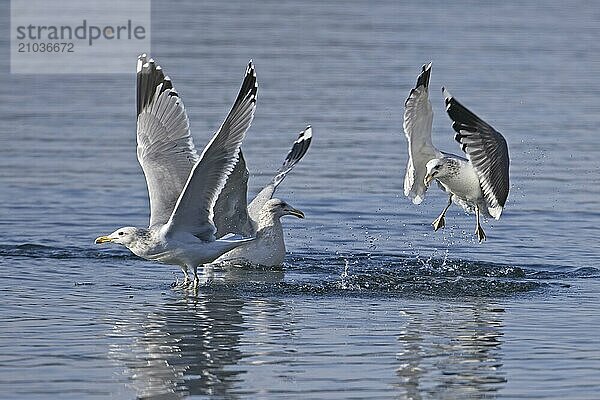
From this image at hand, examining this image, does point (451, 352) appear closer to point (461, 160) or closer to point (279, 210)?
point (461, 160)

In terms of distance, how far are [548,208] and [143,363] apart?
701 centimetres

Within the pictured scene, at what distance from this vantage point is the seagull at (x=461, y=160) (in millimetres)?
11984

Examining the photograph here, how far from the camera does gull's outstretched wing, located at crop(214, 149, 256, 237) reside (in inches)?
472

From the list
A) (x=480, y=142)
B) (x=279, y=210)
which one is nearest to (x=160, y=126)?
(x=279, y=210)

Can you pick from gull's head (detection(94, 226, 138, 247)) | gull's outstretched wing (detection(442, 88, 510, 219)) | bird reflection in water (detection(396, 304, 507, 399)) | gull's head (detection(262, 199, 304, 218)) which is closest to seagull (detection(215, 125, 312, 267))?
gull's head (detection(262, 199, 304, 218))

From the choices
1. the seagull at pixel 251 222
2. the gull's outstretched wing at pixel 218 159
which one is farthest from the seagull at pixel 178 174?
the seagull at pixel 251 222

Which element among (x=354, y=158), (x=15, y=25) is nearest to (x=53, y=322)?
Answer: (x=354, y=158)

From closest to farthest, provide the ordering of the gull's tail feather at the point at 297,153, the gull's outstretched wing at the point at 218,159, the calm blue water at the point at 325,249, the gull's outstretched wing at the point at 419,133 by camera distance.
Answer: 1. the calm blue water at the point at 325,249
2. the gull's outstretched wing at the point at 218,159
3. the gull's outstretched wing at the point at 419,133
4. the gull's tail feather at the point at 297,153

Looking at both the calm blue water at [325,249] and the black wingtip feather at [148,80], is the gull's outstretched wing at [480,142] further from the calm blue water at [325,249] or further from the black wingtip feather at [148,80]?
the black wingtip feather at [148,80]

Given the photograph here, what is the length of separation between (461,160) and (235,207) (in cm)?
202

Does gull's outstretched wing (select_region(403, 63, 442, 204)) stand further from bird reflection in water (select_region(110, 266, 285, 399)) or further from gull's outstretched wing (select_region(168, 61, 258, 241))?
gull's outstretched wing (select_region(168, 61, 258, 241))

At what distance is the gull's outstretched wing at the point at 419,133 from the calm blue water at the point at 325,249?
0.61 m

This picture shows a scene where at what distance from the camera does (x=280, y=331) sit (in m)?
9.51

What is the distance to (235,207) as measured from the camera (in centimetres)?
1232
